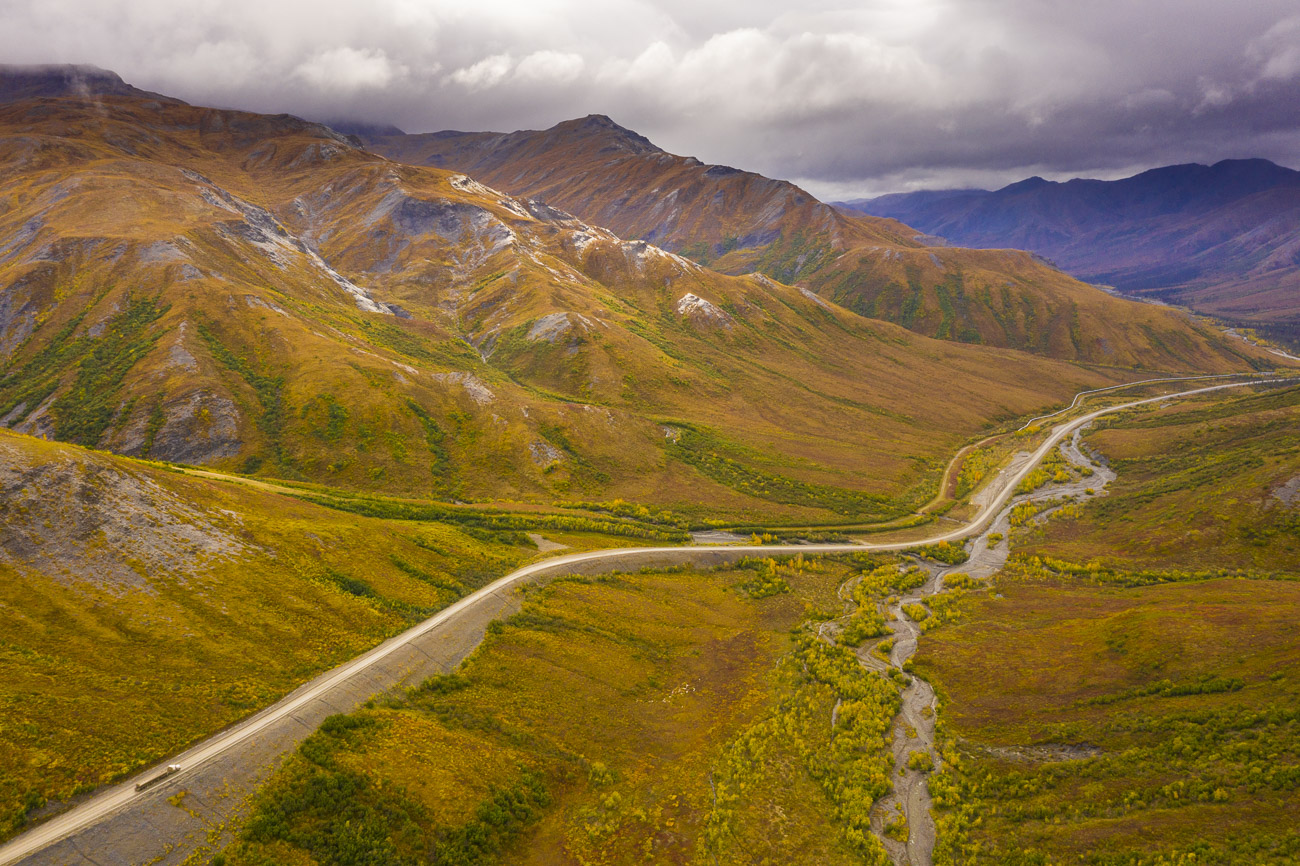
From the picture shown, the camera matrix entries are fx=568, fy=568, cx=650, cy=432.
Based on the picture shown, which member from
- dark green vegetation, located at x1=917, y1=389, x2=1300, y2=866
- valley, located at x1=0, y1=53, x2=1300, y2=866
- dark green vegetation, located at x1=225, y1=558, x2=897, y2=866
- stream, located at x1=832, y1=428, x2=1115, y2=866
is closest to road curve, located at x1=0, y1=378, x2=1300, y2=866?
valley, located at x1=0, y1=53, x2=1300, y2=866

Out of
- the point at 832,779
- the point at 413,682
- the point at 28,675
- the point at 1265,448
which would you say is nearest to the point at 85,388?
the point at 28,675

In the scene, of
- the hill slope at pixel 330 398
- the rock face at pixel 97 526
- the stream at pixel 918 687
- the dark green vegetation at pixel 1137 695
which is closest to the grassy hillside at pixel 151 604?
the rock face at pixel 97 526

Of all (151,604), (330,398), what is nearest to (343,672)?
(151,604)

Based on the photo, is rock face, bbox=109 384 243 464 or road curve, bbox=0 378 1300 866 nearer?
road curve, bbox=0 378 1300 866

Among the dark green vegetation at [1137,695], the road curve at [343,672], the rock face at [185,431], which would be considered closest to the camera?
the road curve at [343,672]

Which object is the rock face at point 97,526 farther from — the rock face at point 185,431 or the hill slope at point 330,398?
the rock face at point 185,431

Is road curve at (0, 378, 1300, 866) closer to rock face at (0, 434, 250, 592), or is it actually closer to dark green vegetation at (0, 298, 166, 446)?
rock face at (0, 434, 250, 592)
